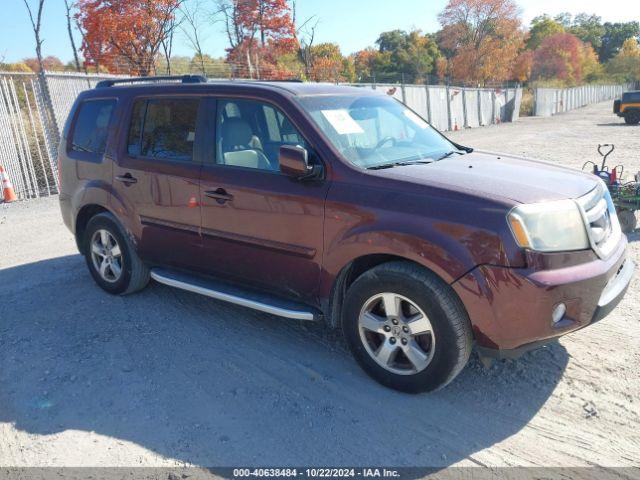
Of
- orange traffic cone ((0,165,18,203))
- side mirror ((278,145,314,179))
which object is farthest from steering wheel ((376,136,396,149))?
orange traffic cone ((0,165,18,203))

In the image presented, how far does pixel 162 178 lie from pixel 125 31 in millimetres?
21045

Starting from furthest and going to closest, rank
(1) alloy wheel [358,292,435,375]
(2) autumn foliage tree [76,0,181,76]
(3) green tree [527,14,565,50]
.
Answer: (3) green tree [527,14,565,50] → (2) autumn foliage tree [76,0,181,76] → (1) alloy wheel [358,292,435,375]

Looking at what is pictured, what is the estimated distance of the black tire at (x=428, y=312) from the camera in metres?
3.04

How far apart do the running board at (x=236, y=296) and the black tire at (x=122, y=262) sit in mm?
300

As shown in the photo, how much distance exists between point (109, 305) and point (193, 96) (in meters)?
2.11

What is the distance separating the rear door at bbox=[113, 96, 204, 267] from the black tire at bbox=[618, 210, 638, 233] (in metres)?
5.16

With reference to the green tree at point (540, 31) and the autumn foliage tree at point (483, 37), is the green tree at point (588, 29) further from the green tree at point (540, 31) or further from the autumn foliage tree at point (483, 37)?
the autumn foliage tree at point (483, 37)

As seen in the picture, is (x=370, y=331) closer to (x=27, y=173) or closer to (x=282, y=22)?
(x=27, y=173)

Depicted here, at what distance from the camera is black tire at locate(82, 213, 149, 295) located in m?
4.88

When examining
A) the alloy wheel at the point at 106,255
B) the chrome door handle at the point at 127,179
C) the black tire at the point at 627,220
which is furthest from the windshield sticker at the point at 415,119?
the black tire at the point at 627,220

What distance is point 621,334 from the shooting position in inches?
157

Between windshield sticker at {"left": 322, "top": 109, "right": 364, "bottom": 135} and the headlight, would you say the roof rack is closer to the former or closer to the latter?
windshield sticker at {"left": 322, "top": 109, "right": 364, "bottom": 135}

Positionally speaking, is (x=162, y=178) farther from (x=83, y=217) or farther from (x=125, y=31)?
(x=125, y=31)

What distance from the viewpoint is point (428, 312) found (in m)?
3.09
